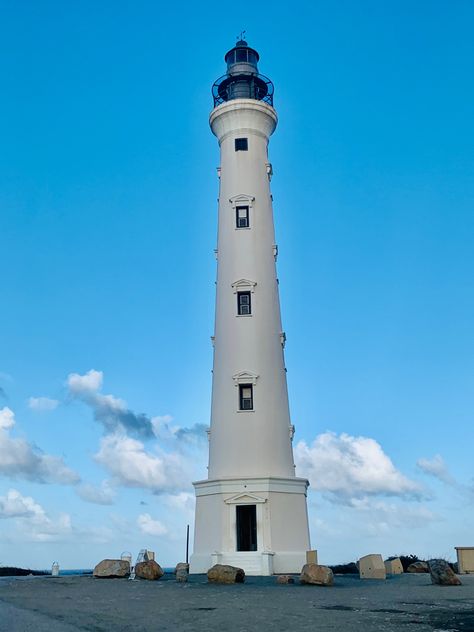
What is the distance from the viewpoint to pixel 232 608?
1348cm

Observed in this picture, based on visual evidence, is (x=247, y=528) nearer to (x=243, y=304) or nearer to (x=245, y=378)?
(x=245, y=378)

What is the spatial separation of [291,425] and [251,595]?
13615 mm

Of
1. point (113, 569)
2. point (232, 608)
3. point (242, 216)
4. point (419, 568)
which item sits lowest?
point (232, 608)

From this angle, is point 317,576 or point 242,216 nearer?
point 317,576

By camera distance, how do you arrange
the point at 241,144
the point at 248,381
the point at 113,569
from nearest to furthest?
the point at 113,569 < the point at 248,381 < the point at 241,144

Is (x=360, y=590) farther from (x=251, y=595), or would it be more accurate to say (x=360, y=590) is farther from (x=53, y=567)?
(x=53, y=567)

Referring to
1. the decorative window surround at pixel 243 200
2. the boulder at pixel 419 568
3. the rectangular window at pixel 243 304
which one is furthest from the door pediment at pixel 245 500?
the decorative window surround at pixel 243 200

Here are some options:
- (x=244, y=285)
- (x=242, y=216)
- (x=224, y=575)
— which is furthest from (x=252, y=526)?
(x=242, y=216)

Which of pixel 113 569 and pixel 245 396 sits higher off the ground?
pixel 245 396

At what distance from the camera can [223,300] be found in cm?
3130

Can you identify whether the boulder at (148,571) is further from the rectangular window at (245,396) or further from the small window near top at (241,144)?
A: the small window near top at (241,144)

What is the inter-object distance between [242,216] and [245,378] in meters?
8.13

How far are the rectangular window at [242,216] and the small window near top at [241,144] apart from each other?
10.6 ft

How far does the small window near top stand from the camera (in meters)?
33.2
